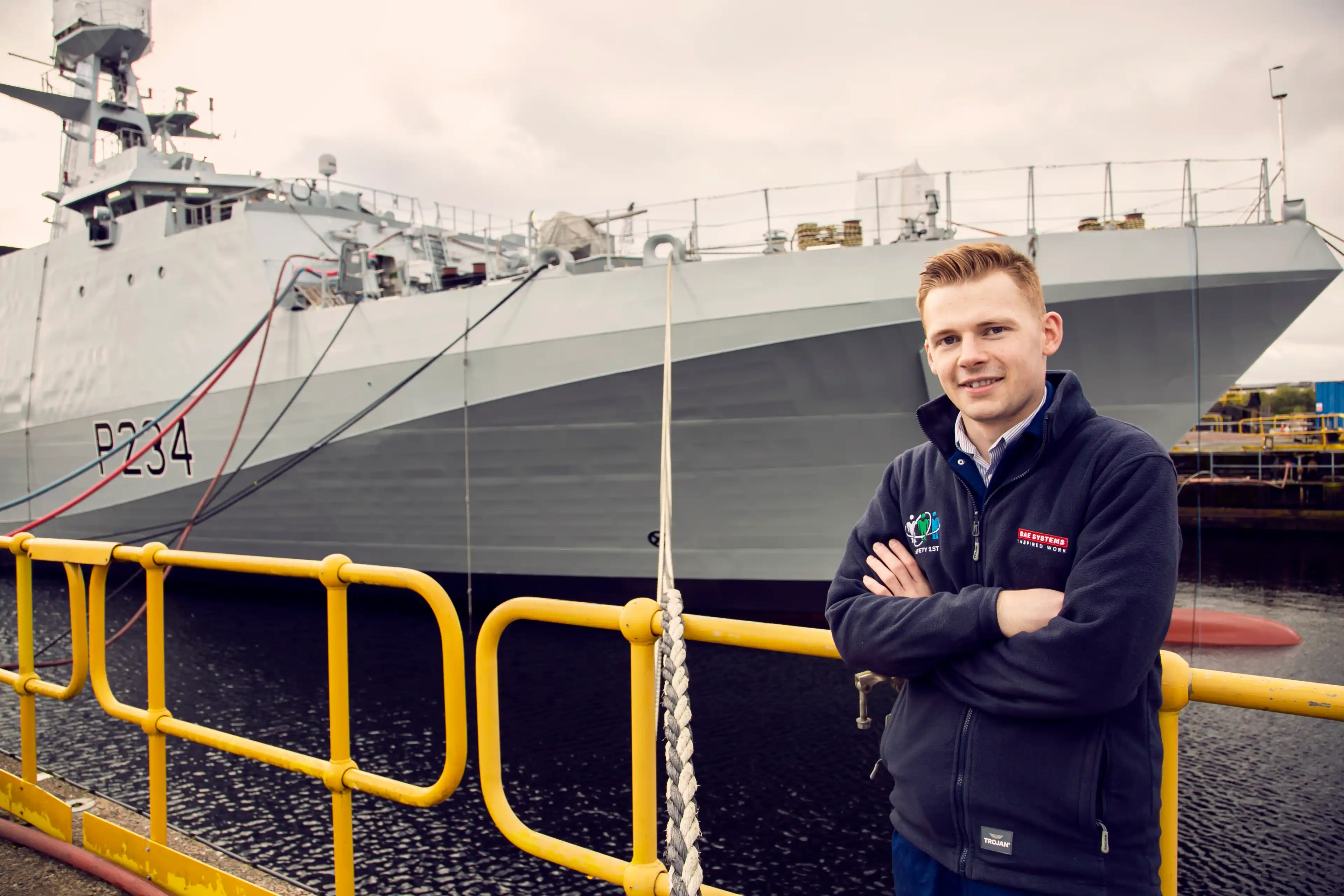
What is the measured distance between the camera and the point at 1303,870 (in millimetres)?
5012

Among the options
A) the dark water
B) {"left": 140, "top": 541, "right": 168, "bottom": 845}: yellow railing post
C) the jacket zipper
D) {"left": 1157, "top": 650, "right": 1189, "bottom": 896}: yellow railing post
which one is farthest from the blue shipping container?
{"left": 140, "top": 541, "right": 168, "bottom": 845}: yellow railing post

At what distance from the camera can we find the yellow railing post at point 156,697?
299 centimetres

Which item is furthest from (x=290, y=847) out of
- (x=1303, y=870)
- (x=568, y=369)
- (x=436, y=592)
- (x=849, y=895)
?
(x=1303, y=870)

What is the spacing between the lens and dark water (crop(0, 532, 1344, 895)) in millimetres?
5074

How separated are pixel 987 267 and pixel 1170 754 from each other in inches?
38.6

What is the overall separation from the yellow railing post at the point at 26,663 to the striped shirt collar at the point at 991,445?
3.61m

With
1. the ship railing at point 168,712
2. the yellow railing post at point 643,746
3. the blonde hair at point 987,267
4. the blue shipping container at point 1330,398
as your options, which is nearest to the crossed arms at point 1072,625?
the blonde hair at point 987,267

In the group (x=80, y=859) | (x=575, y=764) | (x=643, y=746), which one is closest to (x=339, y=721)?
(x=643, y=746)

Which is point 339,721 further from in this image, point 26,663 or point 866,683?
point 26,663

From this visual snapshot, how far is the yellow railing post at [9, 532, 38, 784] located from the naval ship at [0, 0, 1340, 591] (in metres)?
4.78

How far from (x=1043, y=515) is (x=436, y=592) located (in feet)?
5.39

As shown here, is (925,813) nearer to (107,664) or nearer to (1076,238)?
(1076,238)

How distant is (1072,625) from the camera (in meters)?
1.37

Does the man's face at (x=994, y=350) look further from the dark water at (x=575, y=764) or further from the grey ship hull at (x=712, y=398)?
the grey ship hull at (x=712, y=398)
